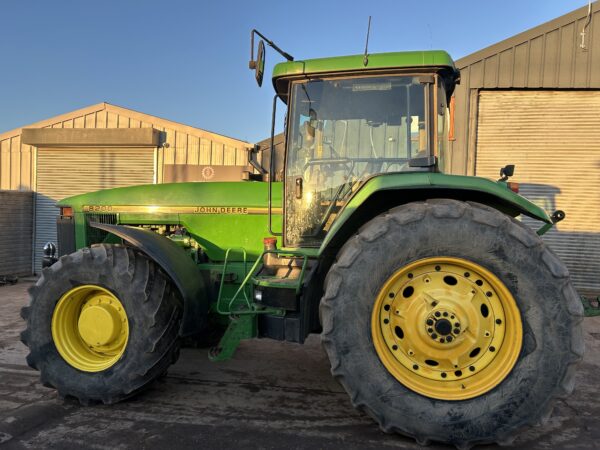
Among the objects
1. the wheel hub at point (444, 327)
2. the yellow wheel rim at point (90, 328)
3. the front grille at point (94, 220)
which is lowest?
the yellow wheel rim at point (90, 328)

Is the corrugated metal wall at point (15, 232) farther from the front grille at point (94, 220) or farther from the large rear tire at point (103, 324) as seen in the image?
the large rear tire at point (103, 324)

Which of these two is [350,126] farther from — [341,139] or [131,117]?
[131,117]

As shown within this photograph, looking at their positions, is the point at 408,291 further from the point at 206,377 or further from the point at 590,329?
the point at 590,329

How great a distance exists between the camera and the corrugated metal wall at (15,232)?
9680 mm

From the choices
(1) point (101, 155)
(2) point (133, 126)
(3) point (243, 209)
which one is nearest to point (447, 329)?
(3) point (243, 209)

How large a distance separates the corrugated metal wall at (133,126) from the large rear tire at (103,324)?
24.1 ft

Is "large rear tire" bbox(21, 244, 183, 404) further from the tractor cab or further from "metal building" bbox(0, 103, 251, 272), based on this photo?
"metal building" bbox(0, 103, 251, 272)

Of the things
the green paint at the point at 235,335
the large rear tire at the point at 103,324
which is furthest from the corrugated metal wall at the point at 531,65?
the large rear tire at the point at 103,324

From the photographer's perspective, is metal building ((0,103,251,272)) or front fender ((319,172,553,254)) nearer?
front fender ((319,172,553,254))

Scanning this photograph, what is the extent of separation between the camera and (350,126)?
10.3 ft

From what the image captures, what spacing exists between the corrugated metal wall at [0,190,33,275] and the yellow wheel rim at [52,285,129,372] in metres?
7.89

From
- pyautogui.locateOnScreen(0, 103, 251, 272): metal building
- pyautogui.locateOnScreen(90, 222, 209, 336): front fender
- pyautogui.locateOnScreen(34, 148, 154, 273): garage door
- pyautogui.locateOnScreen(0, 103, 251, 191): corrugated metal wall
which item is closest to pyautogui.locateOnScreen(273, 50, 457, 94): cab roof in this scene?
pyautogui.locateOnScreen(90, 222, 209, 336): front fender

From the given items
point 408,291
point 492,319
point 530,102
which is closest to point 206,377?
point 408,291

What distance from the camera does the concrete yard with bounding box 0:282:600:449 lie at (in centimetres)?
263
